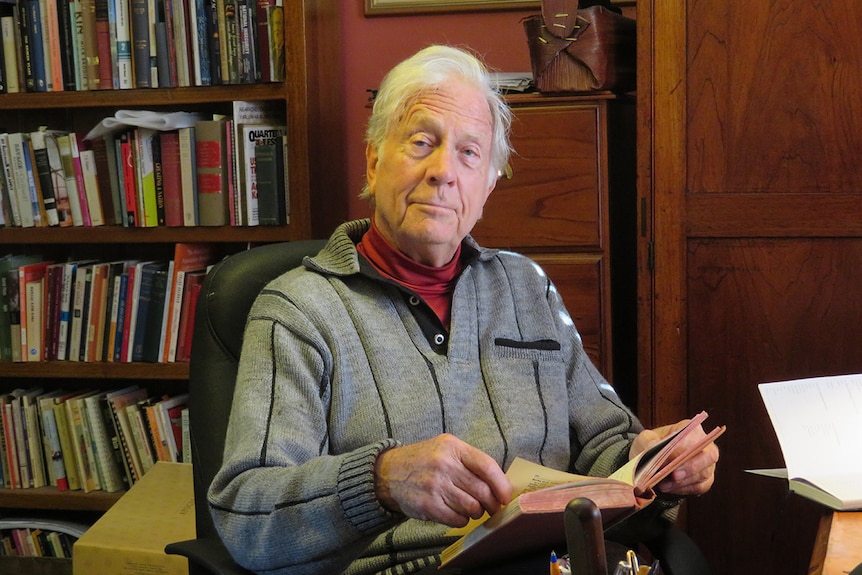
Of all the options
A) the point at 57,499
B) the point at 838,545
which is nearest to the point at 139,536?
the point at 57,499

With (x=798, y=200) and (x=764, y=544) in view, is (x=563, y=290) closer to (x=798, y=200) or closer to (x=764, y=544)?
(x=798, y=200)

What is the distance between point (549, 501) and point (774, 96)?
1218mm

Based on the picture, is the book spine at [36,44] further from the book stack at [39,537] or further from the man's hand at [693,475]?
the man's hand at [693,475]

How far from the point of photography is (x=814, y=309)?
187cm

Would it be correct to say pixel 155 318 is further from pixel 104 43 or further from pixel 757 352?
pixel 757 352

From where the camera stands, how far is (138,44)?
2.31 metres

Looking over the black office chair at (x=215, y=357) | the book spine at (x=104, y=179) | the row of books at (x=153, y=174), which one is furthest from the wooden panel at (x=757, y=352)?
the book spine at (x=104, y=179)

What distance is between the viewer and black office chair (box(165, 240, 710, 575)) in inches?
47.7

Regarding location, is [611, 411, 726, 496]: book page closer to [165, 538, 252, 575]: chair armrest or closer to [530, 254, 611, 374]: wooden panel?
[165, 538, 252, 575]: chair armrest

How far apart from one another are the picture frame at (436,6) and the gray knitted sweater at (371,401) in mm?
1058

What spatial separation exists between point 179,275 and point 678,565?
5.25 feet

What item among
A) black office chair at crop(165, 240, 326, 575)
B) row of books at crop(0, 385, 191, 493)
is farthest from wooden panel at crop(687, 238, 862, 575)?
row of books at crop(0, 385, 191, 493)

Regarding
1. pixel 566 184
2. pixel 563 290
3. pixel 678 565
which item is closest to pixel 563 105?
pixel 566 184

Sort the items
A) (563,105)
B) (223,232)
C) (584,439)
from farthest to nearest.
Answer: (223,232), (563,105), (584,439)
